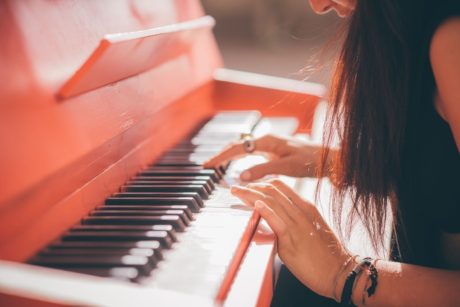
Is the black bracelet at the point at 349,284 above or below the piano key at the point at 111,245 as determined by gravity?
below

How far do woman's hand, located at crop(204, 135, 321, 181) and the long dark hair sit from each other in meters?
0.23

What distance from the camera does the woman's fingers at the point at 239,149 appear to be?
137cm

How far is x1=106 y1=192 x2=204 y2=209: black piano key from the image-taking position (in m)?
1.11

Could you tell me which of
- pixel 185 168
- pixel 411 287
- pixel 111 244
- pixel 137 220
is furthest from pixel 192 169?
pixel 411 287

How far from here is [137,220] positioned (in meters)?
1.01

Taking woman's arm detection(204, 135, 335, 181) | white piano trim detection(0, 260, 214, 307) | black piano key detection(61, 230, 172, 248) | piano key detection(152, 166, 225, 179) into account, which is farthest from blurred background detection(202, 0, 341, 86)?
white piano trim detection(0, 260, 214, 307)

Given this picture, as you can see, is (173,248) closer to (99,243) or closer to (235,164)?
(99,243)

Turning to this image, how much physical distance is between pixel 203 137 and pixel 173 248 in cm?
73

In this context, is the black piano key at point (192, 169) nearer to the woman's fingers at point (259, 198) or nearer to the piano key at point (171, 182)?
the piano key at point (171, 182)

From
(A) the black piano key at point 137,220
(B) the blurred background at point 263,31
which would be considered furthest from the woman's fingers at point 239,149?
(B) the blurred background at point 263,31

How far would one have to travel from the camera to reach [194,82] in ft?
5.84

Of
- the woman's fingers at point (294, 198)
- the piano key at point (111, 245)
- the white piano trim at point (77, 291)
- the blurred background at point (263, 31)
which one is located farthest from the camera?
the blurred background at point (263, 31)

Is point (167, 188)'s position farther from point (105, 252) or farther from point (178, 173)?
point (105, 252)

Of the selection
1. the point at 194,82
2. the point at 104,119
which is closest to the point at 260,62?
the point at 194,82
